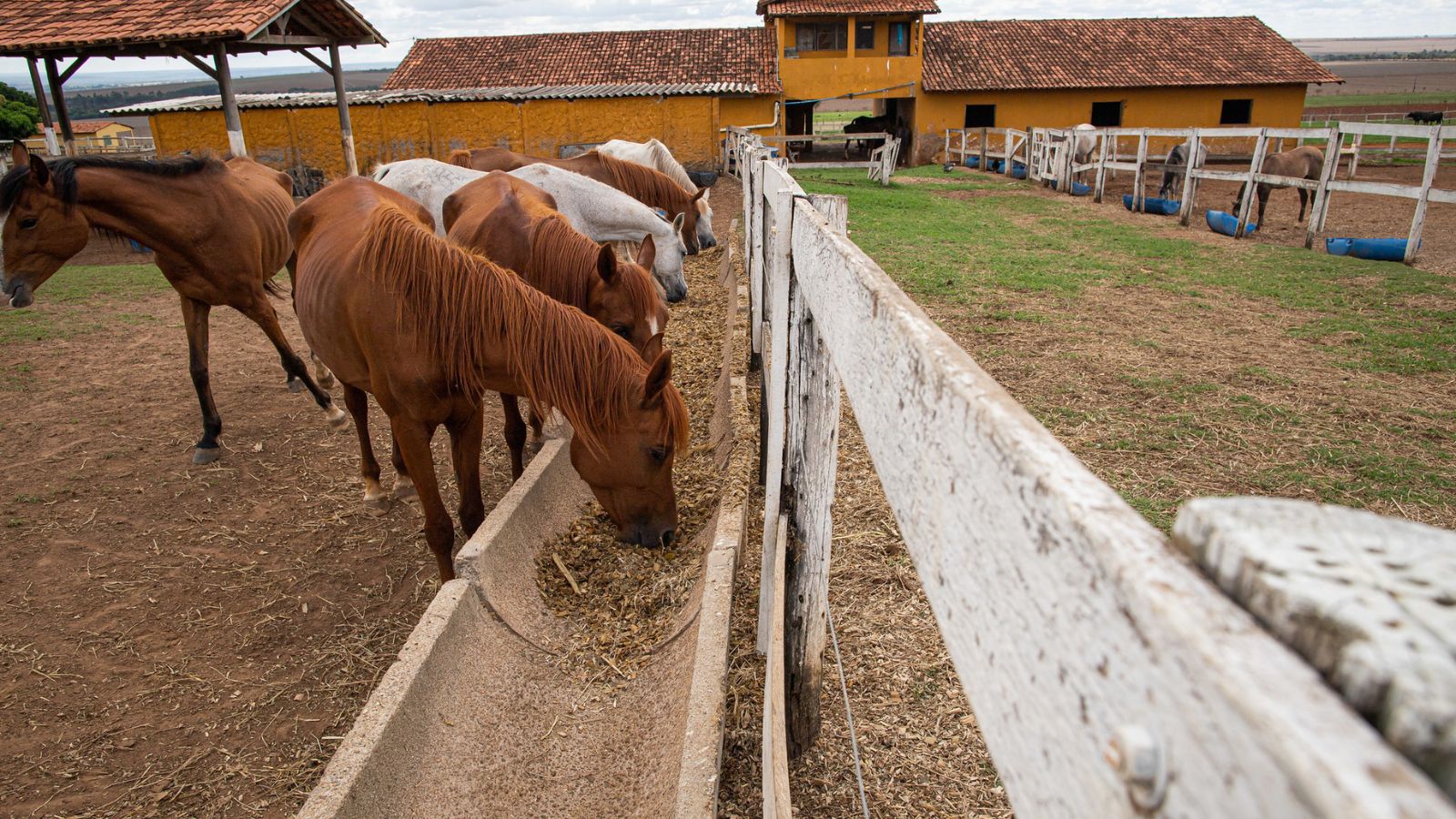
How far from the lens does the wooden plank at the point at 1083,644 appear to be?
0.31 meters

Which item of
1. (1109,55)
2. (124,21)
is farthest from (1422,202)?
(1109,55)

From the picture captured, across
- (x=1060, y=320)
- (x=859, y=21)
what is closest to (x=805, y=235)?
(x=1060, y=320)

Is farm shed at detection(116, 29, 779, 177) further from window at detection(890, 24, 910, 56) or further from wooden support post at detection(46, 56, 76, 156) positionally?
window at detection(890, 24, 910, 56)

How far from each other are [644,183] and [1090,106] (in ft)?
77.6

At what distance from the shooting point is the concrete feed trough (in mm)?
2100

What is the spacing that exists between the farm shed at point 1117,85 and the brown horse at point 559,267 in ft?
81.3

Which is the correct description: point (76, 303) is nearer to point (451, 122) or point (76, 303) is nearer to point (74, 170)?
point (74, 170)

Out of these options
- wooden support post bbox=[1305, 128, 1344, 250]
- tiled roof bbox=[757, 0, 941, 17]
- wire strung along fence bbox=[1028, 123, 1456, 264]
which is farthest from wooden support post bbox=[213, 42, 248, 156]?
tiled roof bbox=[757, 0, 941, 17]

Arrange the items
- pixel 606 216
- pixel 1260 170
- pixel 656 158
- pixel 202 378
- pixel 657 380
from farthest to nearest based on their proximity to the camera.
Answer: pixel 656 158
pixel 1260 170
pixel 606 216
pixel 202 378
pixel 657 380

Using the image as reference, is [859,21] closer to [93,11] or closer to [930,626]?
[93,11]

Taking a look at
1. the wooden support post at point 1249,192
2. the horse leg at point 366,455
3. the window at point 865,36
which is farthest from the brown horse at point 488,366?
the window at point 865,36

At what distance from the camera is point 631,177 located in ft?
27.3

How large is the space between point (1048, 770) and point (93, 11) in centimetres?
1620

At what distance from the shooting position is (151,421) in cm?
545
